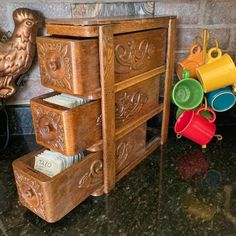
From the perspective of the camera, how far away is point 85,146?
0.64 m

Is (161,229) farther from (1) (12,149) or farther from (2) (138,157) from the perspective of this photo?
(1) (12,149)

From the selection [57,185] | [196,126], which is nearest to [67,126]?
[57,185]

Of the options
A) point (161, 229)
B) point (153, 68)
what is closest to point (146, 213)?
point (161, 229)

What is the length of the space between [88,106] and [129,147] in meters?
0.23

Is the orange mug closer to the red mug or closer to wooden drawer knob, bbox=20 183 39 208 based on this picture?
the red mug

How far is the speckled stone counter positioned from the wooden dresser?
0.04m

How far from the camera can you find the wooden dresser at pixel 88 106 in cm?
58

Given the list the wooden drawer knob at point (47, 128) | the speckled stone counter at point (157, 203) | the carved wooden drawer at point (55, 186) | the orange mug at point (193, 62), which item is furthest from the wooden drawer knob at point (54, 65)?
the orange mug at point (193, 62)

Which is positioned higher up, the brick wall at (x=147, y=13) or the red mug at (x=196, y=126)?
the brick wall at (x=147, y=13)

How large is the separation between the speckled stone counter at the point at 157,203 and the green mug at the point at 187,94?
0.55ft

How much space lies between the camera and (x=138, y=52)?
2.36 feet

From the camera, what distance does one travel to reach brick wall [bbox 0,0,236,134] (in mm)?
882

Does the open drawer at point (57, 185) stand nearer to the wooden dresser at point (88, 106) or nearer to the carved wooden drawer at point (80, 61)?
the wooden dresser at point (88, 106)

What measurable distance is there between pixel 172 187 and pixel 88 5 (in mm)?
614
